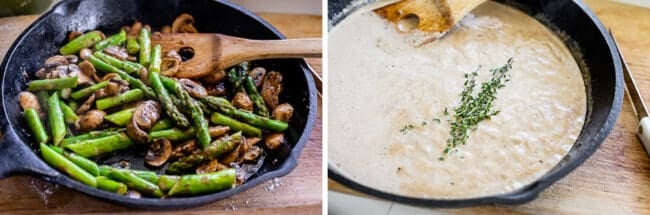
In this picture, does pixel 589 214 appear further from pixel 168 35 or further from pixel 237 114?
pixel 168 35

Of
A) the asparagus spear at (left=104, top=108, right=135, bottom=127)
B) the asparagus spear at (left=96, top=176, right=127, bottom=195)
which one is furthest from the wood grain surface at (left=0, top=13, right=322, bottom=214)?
the asparagus spear at (left=104, top=108, right=135, bottom=127)

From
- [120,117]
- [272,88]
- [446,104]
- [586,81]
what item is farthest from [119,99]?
[586,81]

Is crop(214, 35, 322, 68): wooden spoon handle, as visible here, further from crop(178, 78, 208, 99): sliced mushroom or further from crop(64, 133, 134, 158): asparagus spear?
crop(64, 133, 134, 158): asparagus spear

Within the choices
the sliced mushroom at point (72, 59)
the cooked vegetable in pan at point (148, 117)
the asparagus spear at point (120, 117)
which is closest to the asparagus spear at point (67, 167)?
the cooked vegetable in pan at point (148, 117)

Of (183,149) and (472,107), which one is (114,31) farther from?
(472,107)

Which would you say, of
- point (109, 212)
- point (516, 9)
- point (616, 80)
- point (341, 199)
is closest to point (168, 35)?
point (109, 212)

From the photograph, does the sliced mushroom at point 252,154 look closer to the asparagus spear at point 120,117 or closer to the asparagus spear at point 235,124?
the asparagus spear at point 235,124
